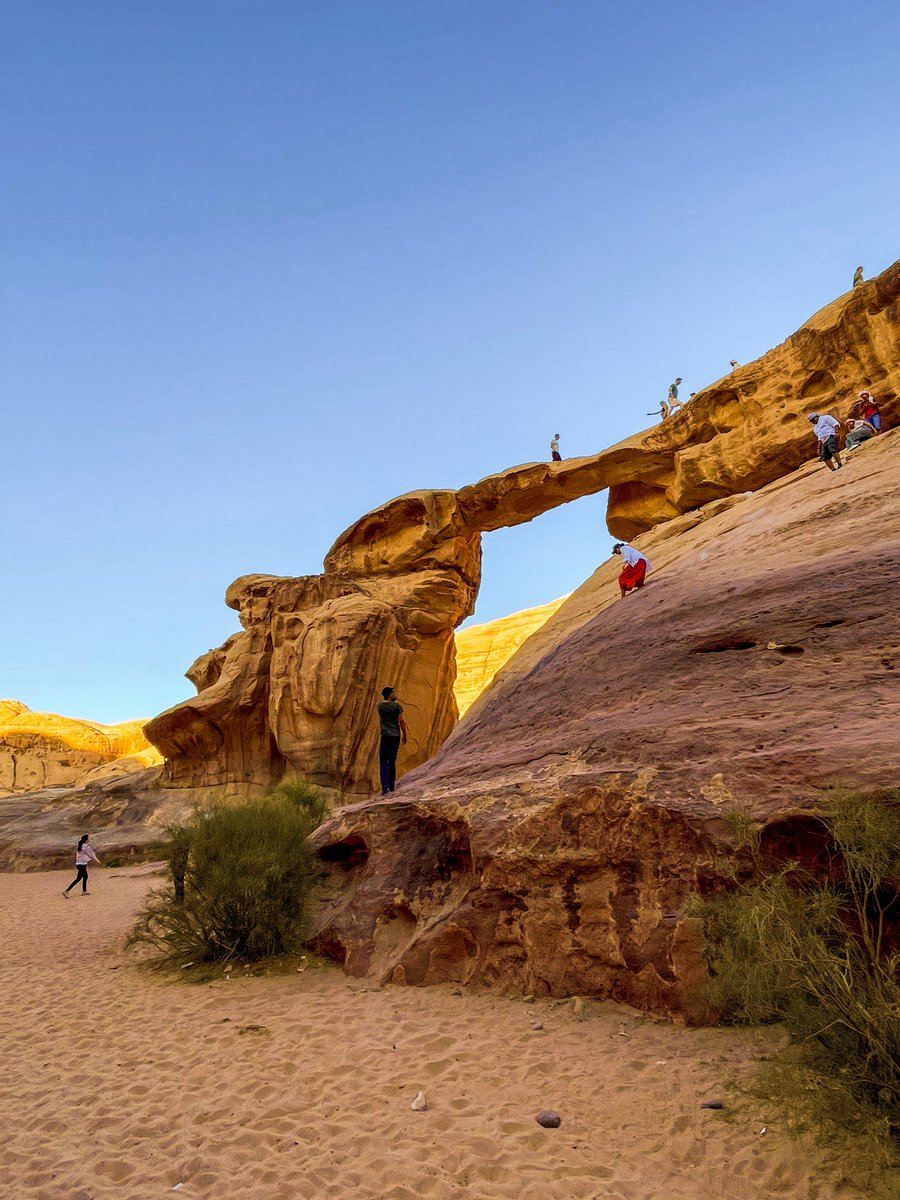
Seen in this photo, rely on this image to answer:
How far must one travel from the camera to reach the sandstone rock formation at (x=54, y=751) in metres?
38.9

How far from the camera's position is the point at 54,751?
133 ft

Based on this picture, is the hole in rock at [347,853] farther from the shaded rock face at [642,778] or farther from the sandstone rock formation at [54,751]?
the sandstone rock formation at [54,751]

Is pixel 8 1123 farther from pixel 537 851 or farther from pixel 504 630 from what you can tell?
pixel 504 630

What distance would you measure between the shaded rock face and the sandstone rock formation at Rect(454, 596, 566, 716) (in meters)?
35.8

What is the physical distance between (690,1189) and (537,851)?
2.69 meters

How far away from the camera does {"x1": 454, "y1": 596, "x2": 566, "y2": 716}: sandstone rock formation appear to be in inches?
1774

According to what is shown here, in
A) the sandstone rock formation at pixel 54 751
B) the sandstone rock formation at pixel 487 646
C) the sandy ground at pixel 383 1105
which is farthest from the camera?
the sandstone rock formation at pixel 487 646

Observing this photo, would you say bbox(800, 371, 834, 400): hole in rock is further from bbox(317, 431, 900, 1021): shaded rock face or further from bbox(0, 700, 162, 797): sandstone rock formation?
bbox(0, 700, 162, 797): sandstone rock formation

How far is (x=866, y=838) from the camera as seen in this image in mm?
3754

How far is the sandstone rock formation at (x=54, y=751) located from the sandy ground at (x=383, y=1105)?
35.3 m

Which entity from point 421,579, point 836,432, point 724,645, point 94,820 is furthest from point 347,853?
point 94,820

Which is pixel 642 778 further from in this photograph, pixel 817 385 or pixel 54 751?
pixel 54 751

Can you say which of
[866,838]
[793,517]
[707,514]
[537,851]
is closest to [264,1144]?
[537,851]

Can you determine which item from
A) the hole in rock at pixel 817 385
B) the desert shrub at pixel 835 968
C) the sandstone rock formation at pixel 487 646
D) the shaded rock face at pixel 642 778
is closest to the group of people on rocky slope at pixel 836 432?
the shaded rock face at pixel 642 778
